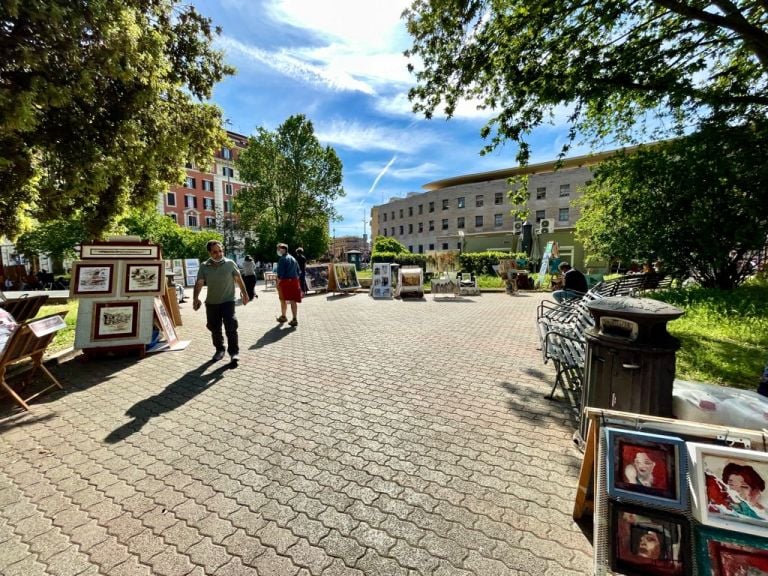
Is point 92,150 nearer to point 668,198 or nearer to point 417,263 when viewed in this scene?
point 668,198

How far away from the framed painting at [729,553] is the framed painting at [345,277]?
50.2 feet

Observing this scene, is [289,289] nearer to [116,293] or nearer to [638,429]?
[116,293]

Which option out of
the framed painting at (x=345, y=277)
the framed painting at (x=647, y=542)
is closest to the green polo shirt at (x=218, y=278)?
the framed painting at (x=647, y=542)

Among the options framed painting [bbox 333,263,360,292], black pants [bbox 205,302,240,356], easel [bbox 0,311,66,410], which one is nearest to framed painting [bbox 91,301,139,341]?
easel [bbox 0,311,66,410]

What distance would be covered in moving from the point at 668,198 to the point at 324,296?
12591 millimetres

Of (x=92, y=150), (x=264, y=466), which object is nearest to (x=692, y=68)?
Result: (x=264, y=466)

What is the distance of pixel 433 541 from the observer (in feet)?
7.21

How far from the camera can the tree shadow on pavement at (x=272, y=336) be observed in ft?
23.2

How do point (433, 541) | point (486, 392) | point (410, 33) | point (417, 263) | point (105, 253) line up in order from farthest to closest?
1. point (417, 263)
2. point (410, 33)
3. point (105, 253)
4. point (486, 392)
5. point (433, 541)

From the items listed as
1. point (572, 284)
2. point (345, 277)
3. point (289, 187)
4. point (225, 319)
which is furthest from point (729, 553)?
point (289, 187)

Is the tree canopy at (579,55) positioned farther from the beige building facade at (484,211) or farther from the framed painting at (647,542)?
the beige building facade at (484,211)

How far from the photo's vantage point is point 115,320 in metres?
6.00

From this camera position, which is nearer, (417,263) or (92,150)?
(92,150)

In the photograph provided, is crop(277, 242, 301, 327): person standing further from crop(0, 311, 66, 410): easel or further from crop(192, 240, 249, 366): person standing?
crop(0, 311, 66, 410): easel
